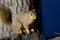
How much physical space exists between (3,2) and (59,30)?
2.19ft

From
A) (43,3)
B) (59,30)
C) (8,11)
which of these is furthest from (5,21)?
(59,30)

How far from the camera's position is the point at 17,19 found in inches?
32.7

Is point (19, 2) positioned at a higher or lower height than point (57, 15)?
higher

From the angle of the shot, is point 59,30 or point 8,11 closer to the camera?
point 8,11

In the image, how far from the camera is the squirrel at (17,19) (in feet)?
2.64

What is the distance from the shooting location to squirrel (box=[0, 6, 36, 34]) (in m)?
0.81

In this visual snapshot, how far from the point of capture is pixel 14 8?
0.85m

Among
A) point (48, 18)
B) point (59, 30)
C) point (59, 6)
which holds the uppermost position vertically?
point (59, 6)

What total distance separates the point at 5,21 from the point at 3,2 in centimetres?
10

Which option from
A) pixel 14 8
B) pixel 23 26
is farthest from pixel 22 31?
pixel 14 8

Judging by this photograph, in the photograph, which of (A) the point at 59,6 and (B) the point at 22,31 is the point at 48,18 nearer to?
(A) the point at 59,6

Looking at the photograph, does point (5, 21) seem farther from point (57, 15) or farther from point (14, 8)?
point (57, 15)

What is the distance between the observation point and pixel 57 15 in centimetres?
131

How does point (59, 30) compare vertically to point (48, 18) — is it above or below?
below
